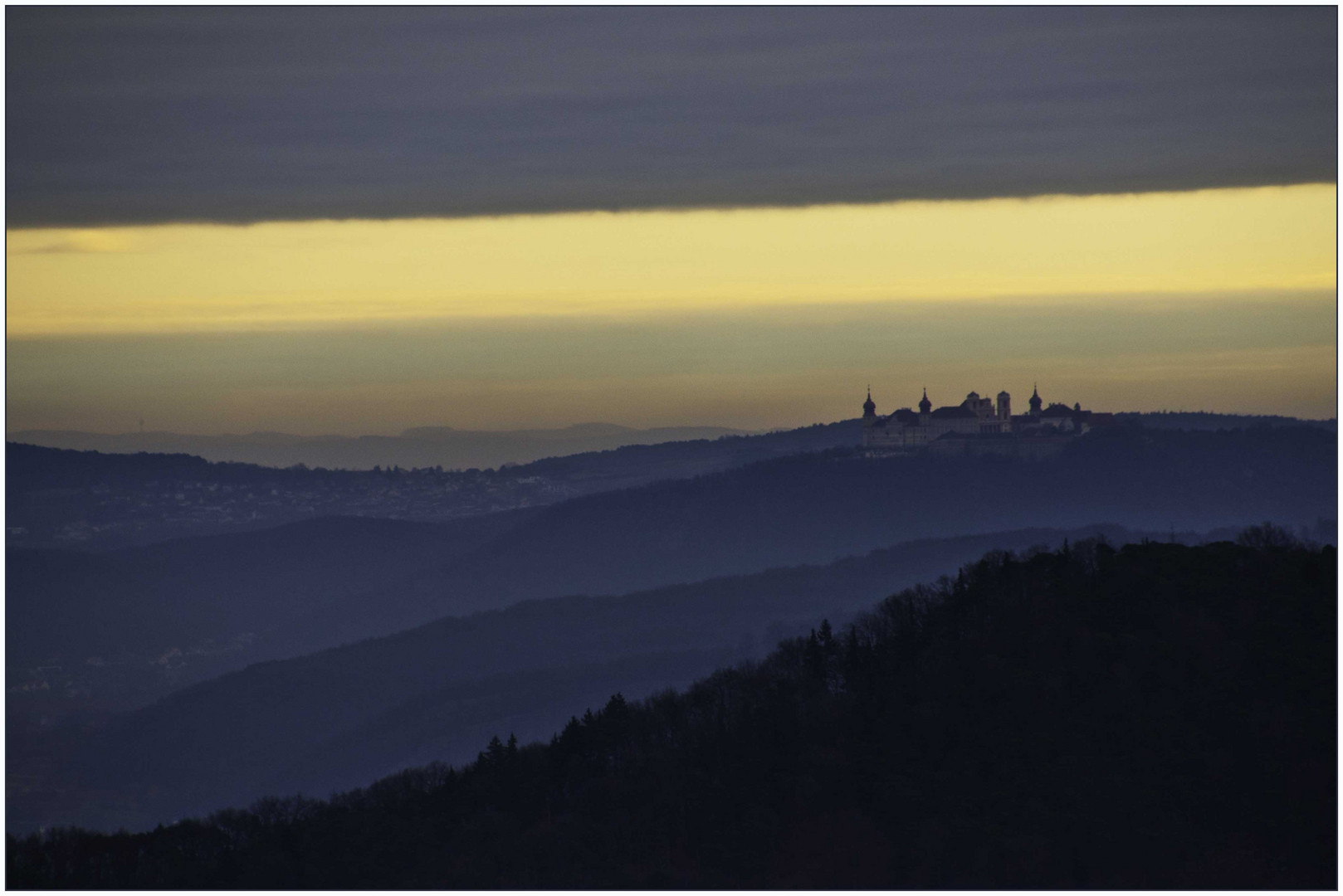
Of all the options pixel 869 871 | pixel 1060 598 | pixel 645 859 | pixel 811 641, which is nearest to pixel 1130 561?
pixel 1060 598

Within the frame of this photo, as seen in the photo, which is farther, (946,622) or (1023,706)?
(946,622)

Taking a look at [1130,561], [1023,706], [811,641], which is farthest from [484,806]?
[1130,561]

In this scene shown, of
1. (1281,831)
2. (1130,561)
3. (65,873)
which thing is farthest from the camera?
(65,873)

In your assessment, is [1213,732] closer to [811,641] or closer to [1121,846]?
[1121,846]

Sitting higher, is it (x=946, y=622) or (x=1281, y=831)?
(x=946, y=622)

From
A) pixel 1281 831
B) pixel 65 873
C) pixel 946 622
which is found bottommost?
pixel 65 873

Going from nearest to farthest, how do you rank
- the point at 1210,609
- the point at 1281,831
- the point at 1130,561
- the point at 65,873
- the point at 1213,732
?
the point at 1281,831, the point at 1213,732, the point at 1210,609, the point at 1130,561, the point at 65,873

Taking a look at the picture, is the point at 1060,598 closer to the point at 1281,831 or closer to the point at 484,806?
the point at 1281,831
